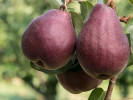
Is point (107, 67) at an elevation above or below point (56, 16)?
below

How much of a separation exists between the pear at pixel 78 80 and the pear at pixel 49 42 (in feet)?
0.80

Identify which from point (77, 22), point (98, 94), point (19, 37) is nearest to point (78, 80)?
point (98, 94)

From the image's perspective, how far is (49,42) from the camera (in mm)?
1162

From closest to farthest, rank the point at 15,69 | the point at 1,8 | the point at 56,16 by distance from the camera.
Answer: the point at 56,16 < the point at 1,8 < the point at 15,69

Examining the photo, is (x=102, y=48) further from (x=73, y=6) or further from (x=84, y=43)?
(x=73, y=6)

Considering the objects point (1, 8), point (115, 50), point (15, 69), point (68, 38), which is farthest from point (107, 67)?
point (15, 69)

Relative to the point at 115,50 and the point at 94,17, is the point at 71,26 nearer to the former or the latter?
the point at 94,17

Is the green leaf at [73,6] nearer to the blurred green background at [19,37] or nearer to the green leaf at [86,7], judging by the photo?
the green leaf at [86,7]

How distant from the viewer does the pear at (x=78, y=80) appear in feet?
4.70

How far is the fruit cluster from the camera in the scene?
1130mm

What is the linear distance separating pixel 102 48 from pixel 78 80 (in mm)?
371

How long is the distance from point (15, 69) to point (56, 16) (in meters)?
6.79

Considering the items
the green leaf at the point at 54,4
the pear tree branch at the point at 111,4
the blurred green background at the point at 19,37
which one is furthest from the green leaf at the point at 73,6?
the blurred green background at the point at 19,37

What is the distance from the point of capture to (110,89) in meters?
1.33
